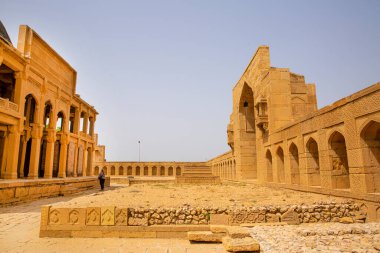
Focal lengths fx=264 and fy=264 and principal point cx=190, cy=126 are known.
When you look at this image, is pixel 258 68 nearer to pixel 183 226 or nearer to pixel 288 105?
pixel 288 105

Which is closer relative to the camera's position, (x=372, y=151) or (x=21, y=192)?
(x=372, y=151)

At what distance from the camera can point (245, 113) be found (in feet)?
77.5

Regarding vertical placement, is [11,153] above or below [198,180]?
above

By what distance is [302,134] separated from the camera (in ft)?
39.9

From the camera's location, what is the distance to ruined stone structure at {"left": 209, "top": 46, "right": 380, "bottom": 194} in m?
8.27

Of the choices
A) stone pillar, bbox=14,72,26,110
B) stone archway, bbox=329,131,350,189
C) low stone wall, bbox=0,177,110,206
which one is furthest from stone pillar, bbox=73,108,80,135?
stone archway, bbox=329,131,350,189

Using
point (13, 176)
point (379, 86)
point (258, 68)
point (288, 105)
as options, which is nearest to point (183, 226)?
point (379, 86)

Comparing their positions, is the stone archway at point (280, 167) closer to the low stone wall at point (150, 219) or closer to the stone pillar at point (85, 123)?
the low stone wall at point (150, 219)

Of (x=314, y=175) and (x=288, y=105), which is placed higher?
(x=288, y=105)

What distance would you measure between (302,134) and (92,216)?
9.48 m

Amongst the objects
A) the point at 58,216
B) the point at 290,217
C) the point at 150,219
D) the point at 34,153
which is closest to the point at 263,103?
the point at 290,217

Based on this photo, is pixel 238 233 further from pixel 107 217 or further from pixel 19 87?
pixel 19 87

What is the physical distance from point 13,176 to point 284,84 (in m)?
16.6

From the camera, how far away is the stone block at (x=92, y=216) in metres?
7.42
